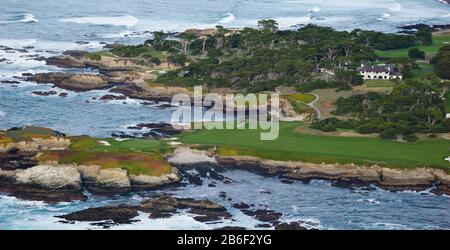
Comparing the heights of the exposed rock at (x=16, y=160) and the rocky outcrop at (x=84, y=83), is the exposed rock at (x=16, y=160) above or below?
below

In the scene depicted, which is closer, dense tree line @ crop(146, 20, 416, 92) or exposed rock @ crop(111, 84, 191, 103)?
exposed rock @ crop(111, 84, 191, 103)

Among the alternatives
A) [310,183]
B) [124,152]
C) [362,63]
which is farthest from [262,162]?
[362,63]

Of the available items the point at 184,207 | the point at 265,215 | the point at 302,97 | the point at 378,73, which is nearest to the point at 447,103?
the point at 378,73

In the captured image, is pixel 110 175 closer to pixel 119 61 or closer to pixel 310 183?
pixel 310 183

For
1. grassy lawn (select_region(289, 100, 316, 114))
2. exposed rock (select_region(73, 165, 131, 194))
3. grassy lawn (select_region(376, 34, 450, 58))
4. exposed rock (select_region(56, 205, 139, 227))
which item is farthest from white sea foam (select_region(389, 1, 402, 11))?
exposed rock (select_region(56, 205, 139, 227))

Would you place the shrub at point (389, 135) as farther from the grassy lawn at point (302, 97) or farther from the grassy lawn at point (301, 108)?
the grassy lawn at point (302, 97)

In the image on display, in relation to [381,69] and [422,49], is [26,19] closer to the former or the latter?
[422,49]

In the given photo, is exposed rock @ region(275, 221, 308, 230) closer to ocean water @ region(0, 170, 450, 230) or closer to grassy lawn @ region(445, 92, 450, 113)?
ocean water @ region(0, 170, 450, 230)

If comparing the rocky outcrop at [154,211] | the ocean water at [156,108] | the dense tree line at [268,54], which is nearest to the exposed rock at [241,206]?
the ocean water at [156,108]
